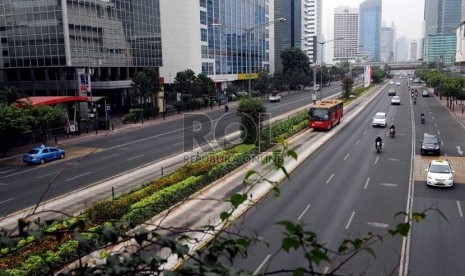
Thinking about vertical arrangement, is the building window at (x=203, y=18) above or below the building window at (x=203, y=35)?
above

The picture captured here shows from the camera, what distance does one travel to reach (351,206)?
2159 centimetres

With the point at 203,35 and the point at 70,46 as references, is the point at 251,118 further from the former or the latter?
the point at 203,35

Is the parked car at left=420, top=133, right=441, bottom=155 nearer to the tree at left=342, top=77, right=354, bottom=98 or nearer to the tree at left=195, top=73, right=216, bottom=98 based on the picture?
the tree at left=195, top=73, right=216, bottom=98

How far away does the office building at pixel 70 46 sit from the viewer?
58844 millimetres

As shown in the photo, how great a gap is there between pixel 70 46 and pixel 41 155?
28.1 meters

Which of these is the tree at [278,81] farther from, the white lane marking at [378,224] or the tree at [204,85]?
the white lane marking at [378,224]

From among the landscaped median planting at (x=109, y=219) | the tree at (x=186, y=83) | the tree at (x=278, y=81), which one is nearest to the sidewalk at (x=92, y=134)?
the tree at (x=186, y=83)

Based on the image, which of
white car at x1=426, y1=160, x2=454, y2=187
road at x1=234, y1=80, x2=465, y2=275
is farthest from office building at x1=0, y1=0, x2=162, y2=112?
white car at x1=426, y1=160, x2=454, y2=187

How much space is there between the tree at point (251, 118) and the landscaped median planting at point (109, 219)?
1092 millimetres

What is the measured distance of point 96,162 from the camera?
33781 millimetres

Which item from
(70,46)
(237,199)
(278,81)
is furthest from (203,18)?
(237,199)

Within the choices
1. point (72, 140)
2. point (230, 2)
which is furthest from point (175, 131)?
point (230, 2)

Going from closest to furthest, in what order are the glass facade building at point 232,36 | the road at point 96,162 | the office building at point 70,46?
the road at point 96,162 < the office building at point 70,46 < the glass facade building at point 232,36

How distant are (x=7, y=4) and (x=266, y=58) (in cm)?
7345
